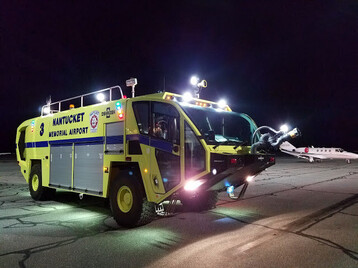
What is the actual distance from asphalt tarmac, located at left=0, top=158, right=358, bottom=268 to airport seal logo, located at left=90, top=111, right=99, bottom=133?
206cm

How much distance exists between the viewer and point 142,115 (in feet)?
21.0

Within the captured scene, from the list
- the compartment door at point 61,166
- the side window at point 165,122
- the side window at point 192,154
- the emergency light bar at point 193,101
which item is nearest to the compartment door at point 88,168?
the compartment door at point 61,166

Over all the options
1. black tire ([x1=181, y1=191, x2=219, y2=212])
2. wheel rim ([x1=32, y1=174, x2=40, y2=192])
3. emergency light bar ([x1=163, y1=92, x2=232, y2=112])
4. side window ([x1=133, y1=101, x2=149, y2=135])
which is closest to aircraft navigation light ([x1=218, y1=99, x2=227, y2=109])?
emergency light bar ([x1=163, y1=92, x2=232, y2=112])

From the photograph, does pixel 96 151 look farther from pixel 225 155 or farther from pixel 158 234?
pixel 225 155

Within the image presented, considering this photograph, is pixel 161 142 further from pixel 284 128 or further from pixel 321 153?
pixel 321 153

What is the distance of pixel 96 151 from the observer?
7.29 meters

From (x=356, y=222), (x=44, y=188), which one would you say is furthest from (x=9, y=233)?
(x=356, y=222)

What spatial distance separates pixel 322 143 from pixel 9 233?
9576cm

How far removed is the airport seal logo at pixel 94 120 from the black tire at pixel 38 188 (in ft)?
10.9

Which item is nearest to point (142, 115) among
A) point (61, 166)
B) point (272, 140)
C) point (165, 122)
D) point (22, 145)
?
point (165, 122)

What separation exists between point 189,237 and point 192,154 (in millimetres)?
1486

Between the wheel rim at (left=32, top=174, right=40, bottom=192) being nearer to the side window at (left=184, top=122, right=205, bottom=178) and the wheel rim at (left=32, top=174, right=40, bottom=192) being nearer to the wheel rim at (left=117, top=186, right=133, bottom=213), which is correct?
the wheel rim at (left=117, top=186, right=133, bottom=213)

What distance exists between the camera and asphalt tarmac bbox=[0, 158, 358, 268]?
14.7 feet

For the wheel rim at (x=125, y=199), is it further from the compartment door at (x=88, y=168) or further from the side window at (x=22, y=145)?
the side window at (x=22, y=145)
